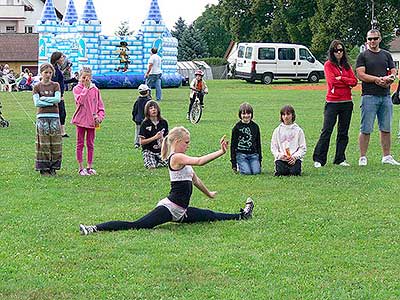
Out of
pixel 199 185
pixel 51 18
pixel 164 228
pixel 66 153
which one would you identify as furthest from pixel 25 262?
pixel 51 18

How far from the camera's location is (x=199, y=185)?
8.90m

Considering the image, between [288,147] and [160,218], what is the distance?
4.18m

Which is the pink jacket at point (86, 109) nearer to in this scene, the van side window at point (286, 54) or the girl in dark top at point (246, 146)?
the girl in dark top at point (246, 146)

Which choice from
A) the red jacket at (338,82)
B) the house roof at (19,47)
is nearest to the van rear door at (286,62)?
the house roof at (19,47)

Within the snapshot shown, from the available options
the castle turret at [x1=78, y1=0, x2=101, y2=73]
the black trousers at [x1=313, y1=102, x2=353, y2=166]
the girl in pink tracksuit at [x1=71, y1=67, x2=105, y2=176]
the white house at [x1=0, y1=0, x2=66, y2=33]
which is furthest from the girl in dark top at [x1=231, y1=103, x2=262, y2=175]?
the white house at [x1=0, y1=0, x2=66, y2=33]

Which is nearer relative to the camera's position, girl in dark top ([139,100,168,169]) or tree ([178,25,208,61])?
girl in dark top ([139,100,168,169])

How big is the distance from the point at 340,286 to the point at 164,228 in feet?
8.47

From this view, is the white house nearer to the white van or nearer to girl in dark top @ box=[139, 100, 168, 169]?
the white van

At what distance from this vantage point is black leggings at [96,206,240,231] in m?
8.34

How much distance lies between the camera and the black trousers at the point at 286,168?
1209 centimetres

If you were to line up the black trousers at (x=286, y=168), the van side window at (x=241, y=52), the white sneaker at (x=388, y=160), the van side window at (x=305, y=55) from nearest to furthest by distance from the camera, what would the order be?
the black trousers at (x=286, y=168), the white sneaker at (x=388, y=160), the van side window at (x=305, y=55), the van side window at (x=241, y=52)

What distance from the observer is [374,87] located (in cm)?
1312

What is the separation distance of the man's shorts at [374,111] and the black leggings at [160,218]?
4.91 m

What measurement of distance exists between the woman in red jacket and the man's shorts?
0.95 ft
